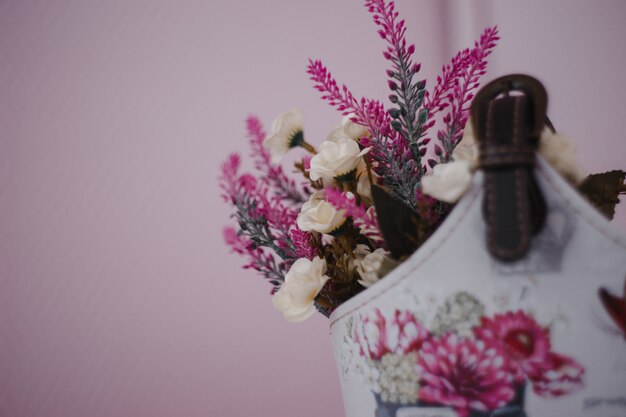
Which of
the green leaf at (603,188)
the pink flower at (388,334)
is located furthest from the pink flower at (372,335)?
the green leaf at (603,188)

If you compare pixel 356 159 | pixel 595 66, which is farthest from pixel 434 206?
pixel 595 66

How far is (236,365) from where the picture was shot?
0.86 meters

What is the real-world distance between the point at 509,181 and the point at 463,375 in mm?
154

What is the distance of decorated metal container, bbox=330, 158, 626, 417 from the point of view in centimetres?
27

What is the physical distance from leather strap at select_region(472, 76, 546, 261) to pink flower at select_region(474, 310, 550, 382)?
5 cm

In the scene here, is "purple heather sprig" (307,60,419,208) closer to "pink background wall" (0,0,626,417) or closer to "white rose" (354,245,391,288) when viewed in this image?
"white rose" (354,245,391,288)

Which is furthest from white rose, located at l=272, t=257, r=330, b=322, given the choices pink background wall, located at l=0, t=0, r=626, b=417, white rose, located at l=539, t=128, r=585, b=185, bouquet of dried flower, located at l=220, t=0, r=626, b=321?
pink background wall, located at l=0, t=0, r=626, b=417

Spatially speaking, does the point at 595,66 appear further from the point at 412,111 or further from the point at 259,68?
the point at 259,68

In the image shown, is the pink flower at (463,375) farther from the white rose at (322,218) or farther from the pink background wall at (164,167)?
the pink background wall at (164,167)

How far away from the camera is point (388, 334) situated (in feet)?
1.01

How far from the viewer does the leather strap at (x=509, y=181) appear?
256 mm

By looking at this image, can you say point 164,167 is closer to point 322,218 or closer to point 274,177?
point 274,177

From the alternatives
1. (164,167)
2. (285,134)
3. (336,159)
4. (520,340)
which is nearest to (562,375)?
(520,340)

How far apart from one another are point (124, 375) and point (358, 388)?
67 cm
